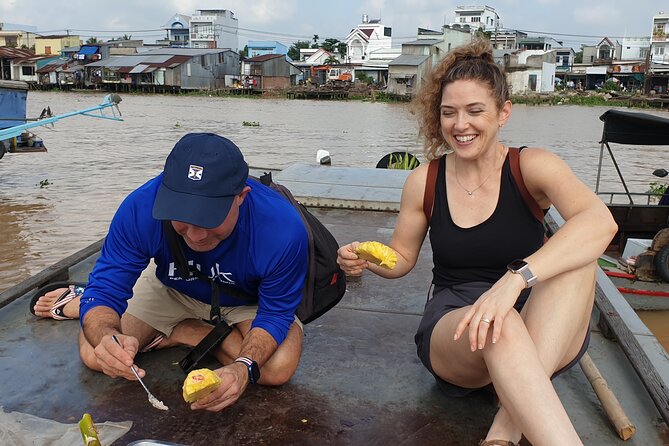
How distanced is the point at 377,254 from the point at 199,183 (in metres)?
0.73

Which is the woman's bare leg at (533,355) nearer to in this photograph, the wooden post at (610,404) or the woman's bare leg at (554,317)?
the woman's bare leg at (554,317)

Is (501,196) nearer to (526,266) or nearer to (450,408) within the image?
(526,266)

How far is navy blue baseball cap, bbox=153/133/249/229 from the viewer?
200 centimetres

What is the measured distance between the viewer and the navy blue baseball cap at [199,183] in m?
2.00

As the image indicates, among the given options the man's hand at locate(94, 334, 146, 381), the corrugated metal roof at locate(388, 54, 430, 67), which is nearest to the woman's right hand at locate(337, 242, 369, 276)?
the man's hand at locate(94, 334, 146, 381)

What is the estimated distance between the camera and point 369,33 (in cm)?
7288

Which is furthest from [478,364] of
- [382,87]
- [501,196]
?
[382,87]

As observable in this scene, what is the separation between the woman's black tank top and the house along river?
0.68m

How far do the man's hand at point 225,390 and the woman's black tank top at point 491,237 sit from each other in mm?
895

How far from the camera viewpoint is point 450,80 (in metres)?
2.27

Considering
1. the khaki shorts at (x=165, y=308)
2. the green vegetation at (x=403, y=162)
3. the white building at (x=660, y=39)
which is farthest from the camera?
the white building at (x=660, y=39)

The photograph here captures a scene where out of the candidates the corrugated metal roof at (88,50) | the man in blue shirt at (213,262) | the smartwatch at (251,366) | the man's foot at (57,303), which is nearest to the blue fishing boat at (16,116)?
the man's foot at (57,303)

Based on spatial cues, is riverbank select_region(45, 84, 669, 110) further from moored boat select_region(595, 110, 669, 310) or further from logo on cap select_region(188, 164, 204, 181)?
logo on cap select_region(188, 164, 204, 181)

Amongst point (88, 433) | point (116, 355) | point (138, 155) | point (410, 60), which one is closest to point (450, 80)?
point (116, 355)
